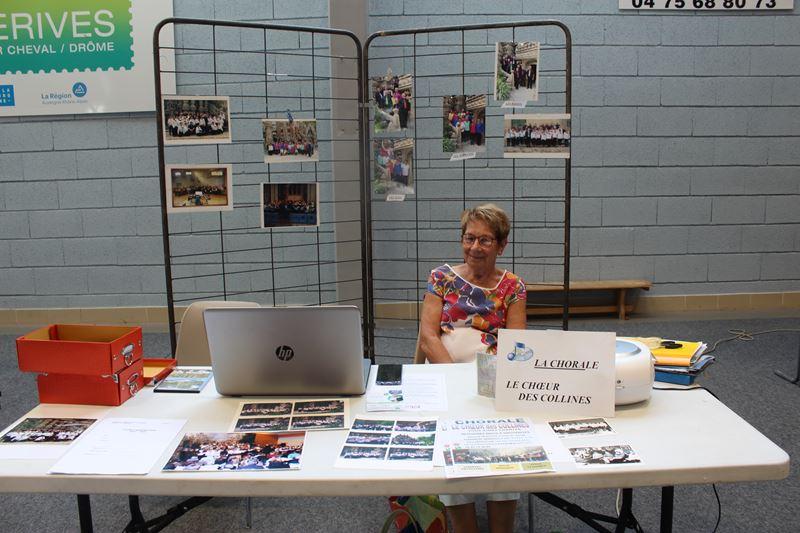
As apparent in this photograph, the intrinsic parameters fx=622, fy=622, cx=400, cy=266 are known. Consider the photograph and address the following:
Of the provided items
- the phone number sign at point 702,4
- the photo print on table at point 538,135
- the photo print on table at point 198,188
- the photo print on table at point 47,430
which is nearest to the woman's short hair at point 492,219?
the photo print on table at point 538,135

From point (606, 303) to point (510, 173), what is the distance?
118 cm

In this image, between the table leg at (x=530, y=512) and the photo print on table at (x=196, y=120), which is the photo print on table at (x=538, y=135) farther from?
the table leg at (x=530, y=512)

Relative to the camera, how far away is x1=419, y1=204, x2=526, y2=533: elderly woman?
209 centimetres

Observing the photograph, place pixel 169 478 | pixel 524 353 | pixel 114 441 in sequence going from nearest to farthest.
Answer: pixel 169 478 < pixel 114 441 < pixel 524 353

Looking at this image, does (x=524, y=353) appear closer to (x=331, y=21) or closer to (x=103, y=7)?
(x=331, y=21)

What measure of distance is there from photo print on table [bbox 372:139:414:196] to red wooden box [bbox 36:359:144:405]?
137 centimetres

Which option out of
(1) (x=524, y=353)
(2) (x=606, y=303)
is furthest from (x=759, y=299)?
(1) (x=524, y=353)

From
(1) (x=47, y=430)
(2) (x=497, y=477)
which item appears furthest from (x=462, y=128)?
(1) (x=47, y=430)

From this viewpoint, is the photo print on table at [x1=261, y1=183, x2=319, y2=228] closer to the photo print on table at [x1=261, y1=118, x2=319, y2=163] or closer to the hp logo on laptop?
the photo print on table at [x1=261, y1=118, x2=319, y2=163]

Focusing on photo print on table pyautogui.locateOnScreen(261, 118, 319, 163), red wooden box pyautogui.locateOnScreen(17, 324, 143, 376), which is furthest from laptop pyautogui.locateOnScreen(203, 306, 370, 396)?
photo print on table pyautogui.locateOnScreen(261, 118, 319, 163)

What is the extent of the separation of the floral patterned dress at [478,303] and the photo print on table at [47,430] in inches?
45.3

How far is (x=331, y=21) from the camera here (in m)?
3.81

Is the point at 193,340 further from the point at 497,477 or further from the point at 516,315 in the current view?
the point at 497,477

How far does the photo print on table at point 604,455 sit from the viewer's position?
118 centimetres
